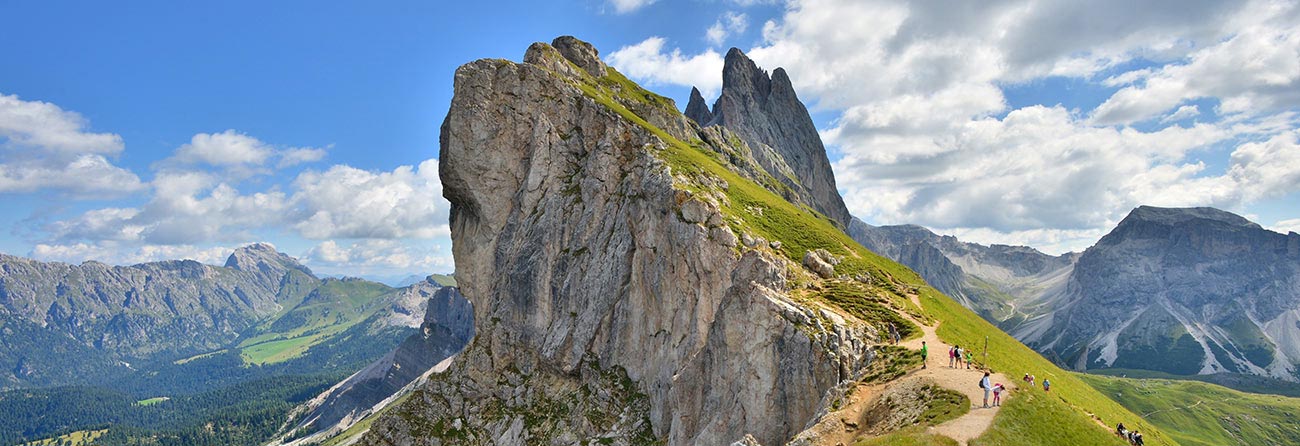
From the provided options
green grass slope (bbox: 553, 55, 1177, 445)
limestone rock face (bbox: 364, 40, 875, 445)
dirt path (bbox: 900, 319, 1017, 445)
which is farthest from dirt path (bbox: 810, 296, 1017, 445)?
limestone rock face (bbox: 364, 40, 875, 445)

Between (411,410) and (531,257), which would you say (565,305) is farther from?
(411,410)

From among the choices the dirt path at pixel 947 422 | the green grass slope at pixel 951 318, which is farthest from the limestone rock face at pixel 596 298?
the dirt path at pixel 947 422

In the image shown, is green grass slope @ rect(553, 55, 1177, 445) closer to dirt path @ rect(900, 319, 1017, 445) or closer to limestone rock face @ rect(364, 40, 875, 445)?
dirt path @ rect(900, 319, 1017, 445)

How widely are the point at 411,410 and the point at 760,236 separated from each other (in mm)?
63195

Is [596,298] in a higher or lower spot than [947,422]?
higher

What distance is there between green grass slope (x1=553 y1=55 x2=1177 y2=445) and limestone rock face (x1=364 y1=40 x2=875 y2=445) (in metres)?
4.39

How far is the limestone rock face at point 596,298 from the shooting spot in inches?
1900

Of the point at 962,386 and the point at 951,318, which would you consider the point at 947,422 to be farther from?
the point at 951,318

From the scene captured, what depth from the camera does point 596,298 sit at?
281 feet

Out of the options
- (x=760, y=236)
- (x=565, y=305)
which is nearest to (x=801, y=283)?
(x=760, y=236)

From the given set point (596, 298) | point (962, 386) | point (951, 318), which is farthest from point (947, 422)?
point (596, 298)

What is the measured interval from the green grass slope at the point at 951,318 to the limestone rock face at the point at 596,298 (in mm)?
4394

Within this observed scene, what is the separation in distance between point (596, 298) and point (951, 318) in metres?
45.7

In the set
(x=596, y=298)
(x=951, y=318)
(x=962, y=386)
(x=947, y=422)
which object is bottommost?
(x=947, y=422)
